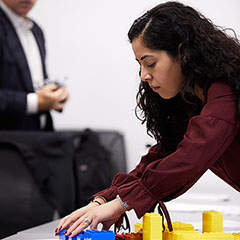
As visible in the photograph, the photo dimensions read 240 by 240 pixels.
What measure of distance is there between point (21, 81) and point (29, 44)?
25 centimetres

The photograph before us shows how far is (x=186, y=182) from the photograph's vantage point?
3.51 ft

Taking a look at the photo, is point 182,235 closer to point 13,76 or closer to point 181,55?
point 181,55

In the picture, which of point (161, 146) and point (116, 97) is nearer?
point (161, 146)

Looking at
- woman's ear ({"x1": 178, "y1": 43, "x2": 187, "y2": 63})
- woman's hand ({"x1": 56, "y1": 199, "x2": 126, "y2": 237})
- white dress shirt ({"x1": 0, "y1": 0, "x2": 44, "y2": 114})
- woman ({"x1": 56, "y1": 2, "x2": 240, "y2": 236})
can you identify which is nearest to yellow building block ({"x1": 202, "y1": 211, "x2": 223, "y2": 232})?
woman ({"x1": 56, "y1": 2, "x2": 240, "y2": 236})

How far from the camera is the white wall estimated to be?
3.35 m

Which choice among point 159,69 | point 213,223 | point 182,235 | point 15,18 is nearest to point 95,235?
point 182,235

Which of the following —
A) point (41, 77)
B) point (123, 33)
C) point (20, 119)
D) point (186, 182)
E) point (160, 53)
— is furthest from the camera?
point (123, 33)

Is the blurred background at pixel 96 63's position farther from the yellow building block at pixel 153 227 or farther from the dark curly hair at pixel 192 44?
the yellow building block at pixel 153 227

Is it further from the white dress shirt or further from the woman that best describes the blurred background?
the woman

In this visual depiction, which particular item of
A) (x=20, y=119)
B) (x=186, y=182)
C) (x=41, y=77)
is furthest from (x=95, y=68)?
(x=186, y=182)

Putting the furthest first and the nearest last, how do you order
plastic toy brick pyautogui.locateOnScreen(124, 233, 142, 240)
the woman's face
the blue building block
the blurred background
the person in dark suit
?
the blurred background → the person in dark suit → the woman's face → plastic toy brick pyautogui.locateOnScreen(124, 233, 142, 240) → the blue building block

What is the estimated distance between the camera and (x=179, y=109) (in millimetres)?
1374

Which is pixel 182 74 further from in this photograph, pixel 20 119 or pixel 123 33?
pixel 123 33

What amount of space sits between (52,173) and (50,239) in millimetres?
1265
